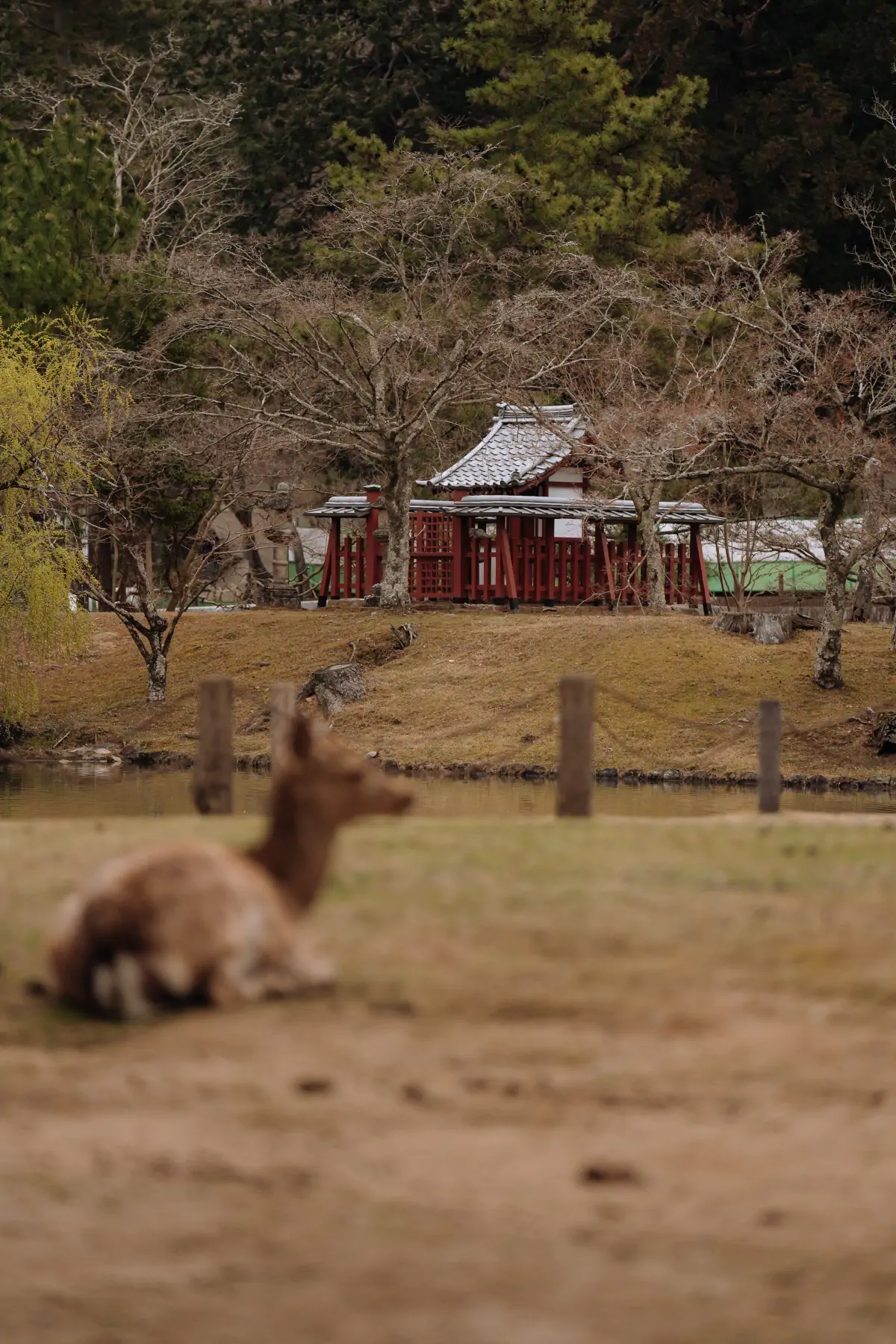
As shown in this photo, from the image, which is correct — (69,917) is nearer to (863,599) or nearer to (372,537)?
(372,537)

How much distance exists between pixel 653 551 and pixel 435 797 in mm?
11831

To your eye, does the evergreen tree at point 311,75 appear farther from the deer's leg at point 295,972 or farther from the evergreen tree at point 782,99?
the deer's leg at point 295,972

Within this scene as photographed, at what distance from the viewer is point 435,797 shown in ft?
73.5

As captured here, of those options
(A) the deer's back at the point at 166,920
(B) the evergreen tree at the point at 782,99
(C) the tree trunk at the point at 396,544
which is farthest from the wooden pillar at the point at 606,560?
(A) the deer's back at the point at 166,920

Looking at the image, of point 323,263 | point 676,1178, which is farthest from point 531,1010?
point 323,263

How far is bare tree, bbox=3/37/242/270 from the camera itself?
4084cm

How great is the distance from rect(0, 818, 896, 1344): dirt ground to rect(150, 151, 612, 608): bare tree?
2427 cm

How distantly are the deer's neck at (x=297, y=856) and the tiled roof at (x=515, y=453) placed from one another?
87.1 ft

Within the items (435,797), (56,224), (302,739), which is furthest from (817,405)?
(302,739)

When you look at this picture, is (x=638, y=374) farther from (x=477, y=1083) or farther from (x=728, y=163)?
(x=477, y=1083)

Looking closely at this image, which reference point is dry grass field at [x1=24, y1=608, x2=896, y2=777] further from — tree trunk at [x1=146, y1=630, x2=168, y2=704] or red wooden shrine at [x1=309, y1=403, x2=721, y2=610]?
red wooden shrine at [x1=309, y1=403, x2=721, y2=610]

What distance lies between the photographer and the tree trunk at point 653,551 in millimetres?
32375

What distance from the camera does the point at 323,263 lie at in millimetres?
38219

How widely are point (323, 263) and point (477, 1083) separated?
33699 mm
